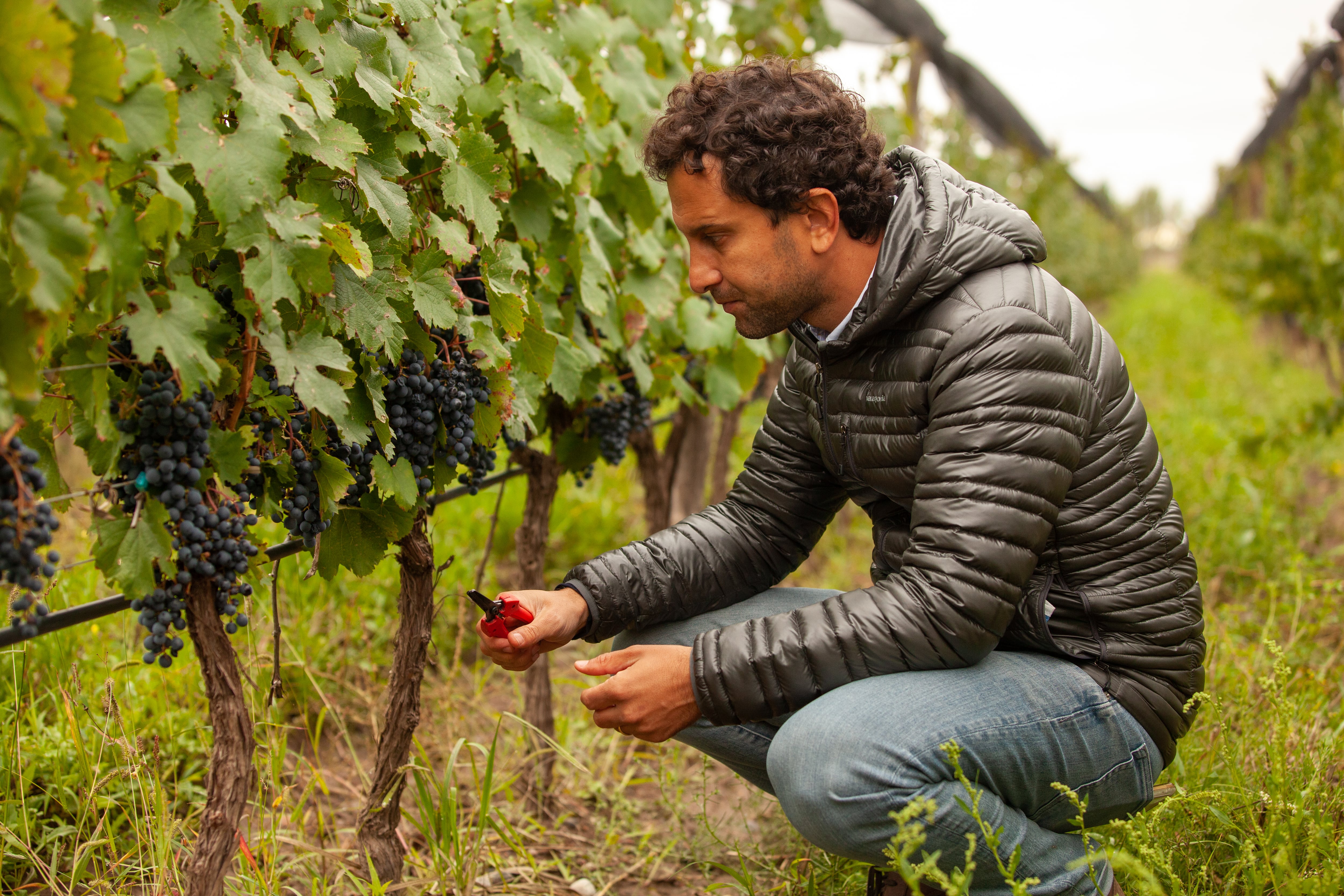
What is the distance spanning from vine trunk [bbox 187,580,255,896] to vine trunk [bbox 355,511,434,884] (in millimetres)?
376

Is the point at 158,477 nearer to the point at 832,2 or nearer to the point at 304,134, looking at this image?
the point at 304,134

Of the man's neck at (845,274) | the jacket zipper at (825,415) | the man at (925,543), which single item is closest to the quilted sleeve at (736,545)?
the man at (925,543)

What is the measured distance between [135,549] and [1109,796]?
1.65m

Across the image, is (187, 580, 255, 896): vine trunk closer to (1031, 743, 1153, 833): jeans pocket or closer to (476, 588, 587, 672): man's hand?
(476, 588, 587, 672): man's hand

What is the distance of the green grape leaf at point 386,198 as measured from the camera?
5.41 ft

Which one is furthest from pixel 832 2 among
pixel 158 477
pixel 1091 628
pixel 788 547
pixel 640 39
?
pixel 158 477

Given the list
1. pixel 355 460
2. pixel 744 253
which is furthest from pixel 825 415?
pixel 355 460

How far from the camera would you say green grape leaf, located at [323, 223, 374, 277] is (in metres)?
1.51

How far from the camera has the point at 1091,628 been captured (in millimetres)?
1826

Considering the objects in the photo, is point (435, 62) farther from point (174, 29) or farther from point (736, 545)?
point (736, 545)

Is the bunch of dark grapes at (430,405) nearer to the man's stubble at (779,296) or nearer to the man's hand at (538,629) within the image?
the man's hand at (538,629)

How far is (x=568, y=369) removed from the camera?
2.29 metres

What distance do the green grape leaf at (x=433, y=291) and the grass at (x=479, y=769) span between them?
55cm

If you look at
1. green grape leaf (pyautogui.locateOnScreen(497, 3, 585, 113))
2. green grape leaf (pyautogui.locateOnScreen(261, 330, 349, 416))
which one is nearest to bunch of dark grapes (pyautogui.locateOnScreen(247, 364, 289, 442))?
green grape leaf (pyautogui.locateOnScreen(261, 330, 349, 416))
